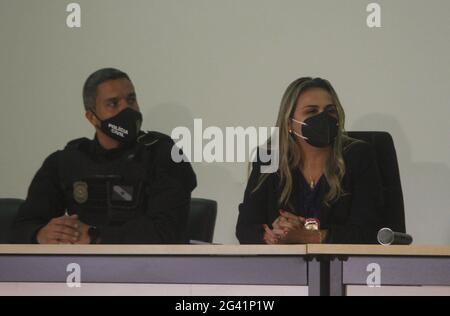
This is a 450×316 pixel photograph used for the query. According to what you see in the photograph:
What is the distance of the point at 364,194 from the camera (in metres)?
3.06

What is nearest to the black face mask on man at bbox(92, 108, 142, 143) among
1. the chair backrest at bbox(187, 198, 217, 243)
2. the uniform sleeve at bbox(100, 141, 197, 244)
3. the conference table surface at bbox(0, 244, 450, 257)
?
the uniform sleeve at bbox(100, 141, 197, 244)

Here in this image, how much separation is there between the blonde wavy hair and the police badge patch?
63cm

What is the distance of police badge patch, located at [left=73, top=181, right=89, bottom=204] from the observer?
3.14 meters

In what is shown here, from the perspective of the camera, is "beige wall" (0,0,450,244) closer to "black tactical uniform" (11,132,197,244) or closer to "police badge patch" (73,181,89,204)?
"black tactical uniform" (11,132,197,244)

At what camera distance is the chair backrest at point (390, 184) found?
10.2ft

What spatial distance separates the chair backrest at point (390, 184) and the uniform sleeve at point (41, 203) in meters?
1.20

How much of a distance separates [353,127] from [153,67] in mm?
973

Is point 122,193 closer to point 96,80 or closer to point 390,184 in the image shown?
point 96,80

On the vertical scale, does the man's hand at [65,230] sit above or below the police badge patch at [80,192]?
below

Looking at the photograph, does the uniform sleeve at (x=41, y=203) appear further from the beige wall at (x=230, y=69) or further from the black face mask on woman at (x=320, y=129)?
the black face mask on woman at (x=320, y=129)

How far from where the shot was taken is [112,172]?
10.4 feet

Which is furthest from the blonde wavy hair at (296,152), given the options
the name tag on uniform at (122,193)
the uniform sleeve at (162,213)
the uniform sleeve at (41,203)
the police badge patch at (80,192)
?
the uniform sleeve at (41,203)
